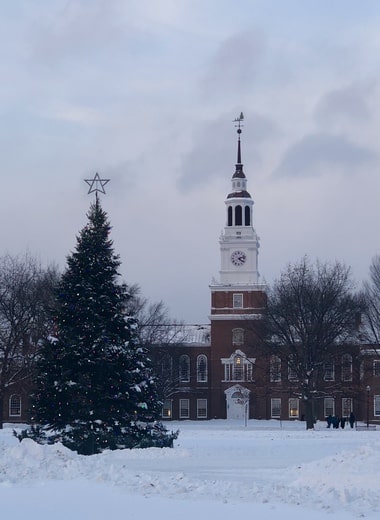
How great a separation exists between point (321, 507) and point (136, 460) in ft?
42.0

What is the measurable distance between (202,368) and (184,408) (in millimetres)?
4401

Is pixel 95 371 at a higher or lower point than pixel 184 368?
lower

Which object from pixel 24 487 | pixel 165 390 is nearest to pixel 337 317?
pixel 165 390

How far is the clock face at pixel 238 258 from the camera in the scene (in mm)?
90500

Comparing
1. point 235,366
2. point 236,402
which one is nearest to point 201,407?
point 236,402

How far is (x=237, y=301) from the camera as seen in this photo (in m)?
90.3

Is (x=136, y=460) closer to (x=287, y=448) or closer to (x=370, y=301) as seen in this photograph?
(x=287, y=448)

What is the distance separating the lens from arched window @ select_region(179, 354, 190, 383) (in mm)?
94625

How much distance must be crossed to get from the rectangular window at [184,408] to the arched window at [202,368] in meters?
2.59

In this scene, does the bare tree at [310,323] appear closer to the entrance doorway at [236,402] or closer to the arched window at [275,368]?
the arched window at [275,368]

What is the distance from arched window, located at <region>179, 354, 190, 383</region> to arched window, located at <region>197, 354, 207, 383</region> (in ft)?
3.38

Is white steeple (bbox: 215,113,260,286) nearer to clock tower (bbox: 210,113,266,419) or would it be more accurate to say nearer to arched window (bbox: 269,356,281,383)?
clock tower (bbox: 210,113,266,419)

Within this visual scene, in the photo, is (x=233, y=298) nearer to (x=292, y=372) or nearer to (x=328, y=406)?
(x=328, y=406)

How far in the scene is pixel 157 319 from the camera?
88.6 m
